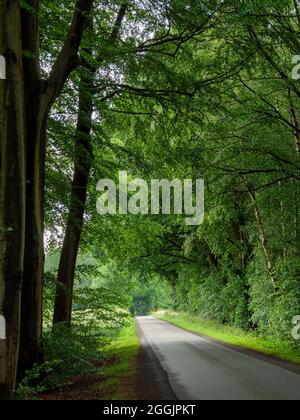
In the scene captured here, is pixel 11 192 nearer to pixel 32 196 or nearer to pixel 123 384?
pixel 32 196

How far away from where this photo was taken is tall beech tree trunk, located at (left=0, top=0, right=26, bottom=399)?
7625mm

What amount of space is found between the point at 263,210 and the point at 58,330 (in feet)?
43.6

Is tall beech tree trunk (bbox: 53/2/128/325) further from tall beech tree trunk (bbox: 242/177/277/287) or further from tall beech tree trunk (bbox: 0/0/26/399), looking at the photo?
tall beech tree trunk (bbox: 242/177/277/287)

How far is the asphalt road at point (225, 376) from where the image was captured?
1015cm

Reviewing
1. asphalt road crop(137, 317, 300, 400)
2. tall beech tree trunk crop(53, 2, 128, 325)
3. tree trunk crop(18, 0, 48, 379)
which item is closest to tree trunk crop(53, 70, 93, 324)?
tall beech tree trunk crop(53, 2, 128, 325)

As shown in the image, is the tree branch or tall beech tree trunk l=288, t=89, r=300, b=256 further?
tall beech tree trunk l=288, t=89, r=300, b=256

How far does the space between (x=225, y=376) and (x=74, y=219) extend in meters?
5.91

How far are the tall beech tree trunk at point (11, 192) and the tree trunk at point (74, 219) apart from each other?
17.0 feet

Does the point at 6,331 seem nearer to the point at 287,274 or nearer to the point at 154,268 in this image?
the point at 287,274

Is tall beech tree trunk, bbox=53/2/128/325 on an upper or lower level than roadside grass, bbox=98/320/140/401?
upper

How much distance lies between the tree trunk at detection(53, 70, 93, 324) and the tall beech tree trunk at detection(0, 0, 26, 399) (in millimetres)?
5175

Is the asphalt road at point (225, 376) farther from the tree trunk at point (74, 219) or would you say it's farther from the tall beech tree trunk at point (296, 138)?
the tall beech tree trunk at point (296, 138)

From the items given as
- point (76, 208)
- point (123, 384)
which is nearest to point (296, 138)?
point (76, 208)

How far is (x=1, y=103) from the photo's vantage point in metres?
8.04
